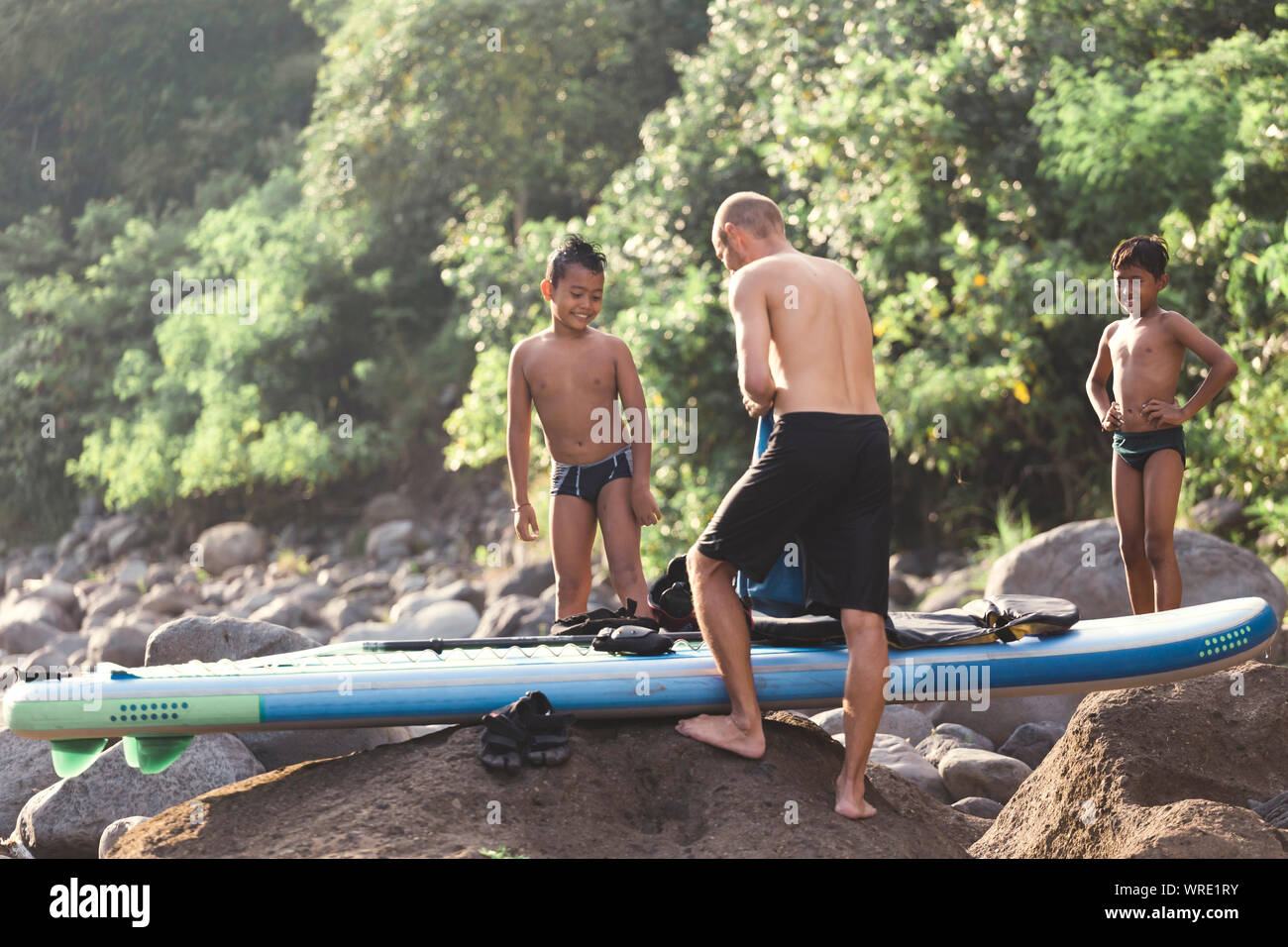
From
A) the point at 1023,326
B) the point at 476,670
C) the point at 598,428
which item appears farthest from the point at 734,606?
the point at 1023,326

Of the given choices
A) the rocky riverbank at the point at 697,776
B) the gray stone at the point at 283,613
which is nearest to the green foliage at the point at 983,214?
the rocky riverbank at the point at 697,776

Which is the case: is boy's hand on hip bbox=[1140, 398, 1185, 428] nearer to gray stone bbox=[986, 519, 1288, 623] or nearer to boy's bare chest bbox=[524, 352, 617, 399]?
gray stone bbox=[986, 519, 1288, 623]

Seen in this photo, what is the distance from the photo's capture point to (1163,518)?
5.37 m

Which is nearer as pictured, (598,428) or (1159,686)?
(1159,686)

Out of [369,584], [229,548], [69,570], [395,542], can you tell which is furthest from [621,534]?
[69,570]

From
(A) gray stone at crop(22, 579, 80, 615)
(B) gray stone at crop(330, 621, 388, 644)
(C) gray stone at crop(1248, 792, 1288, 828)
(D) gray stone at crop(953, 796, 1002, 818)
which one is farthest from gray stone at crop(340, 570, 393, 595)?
(C) gray stone at crop(1248, 792, 1288, 828)

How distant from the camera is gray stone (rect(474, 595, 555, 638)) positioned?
10586mm

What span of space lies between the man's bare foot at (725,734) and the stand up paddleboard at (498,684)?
0.11m

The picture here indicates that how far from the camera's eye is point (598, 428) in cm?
552

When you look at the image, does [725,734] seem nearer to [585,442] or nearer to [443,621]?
[585,442]

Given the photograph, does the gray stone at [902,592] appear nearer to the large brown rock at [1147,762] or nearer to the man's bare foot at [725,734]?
the large brown rock at [1147,762]

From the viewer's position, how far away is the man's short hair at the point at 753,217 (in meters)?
4.37

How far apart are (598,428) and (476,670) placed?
1.32 meters

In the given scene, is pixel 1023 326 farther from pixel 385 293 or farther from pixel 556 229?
pixel 385 293
